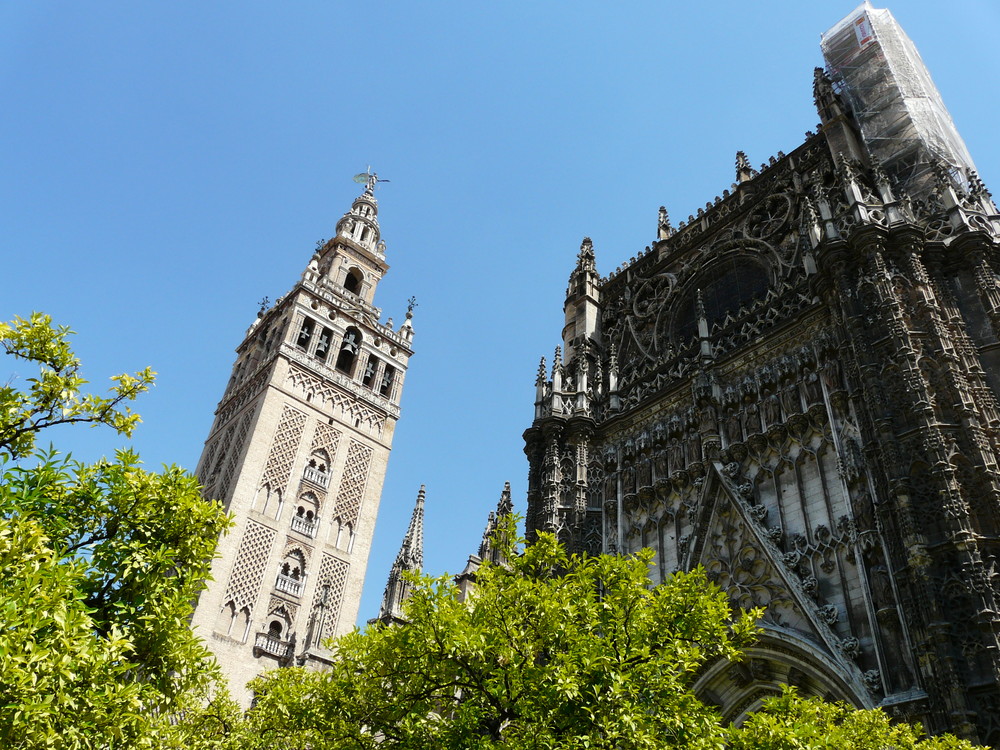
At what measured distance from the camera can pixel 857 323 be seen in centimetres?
1517

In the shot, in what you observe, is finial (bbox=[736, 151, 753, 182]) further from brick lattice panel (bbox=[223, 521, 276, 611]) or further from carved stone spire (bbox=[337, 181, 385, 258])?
carved stone spire (bbox=[337, 181, 385, 258])

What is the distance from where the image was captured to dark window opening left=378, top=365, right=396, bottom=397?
4527 cm

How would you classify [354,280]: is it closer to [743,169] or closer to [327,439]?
[327,439]

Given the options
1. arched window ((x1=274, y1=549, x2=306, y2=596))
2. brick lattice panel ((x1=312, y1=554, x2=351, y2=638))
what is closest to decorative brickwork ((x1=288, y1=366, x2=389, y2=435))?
brick lattice panel ((x1=312, y1=554, x2=351, y2=638))

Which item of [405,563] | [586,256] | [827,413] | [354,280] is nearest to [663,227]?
[586,256]

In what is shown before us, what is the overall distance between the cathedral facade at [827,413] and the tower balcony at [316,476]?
17.9m

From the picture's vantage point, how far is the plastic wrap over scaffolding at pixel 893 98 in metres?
18.5

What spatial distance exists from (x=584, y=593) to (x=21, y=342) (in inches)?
280

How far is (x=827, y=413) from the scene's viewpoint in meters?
15.8

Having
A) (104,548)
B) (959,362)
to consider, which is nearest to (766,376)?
(959,362)

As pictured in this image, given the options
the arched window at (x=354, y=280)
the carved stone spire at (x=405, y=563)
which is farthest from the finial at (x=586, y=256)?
the arched window at (x=354, y=280)

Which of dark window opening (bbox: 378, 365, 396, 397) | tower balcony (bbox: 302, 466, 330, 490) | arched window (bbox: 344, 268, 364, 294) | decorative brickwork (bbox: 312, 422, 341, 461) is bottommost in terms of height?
tower balcony (bbox: 302, 466, 330, 490)

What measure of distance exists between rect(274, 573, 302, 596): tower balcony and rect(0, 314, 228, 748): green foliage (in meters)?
25.0

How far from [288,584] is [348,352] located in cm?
1514
